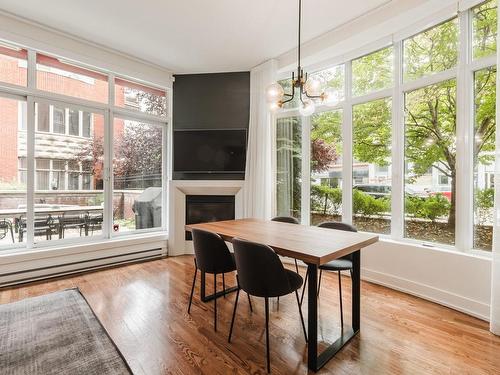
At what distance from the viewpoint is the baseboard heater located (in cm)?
315

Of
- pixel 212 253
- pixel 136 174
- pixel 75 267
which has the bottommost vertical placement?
pixel 75 267

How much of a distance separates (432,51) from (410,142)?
1043mm

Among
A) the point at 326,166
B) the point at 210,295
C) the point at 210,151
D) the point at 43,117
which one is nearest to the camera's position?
the point at 210,295

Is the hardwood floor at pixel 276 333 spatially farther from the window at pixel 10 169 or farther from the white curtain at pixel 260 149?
the white curtain at pixel 260 149

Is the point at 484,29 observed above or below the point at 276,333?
above

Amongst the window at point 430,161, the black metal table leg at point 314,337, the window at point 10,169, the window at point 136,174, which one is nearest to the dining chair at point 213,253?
the black metal table leg at point 314,337

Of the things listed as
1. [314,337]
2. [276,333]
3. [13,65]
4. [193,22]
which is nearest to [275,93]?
[193,22]

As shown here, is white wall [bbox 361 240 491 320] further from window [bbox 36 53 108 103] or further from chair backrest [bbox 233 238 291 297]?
window [bbox 36 53 108 103]

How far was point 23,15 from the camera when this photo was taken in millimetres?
3131

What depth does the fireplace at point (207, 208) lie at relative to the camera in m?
4.60

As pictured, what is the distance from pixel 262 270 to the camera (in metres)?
1.74

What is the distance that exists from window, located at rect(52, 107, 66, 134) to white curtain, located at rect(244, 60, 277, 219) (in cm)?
271

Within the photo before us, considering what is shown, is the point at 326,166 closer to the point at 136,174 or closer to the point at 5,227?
the point at 136,174

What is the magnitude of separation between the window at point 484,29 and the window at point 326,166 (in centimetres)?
160
